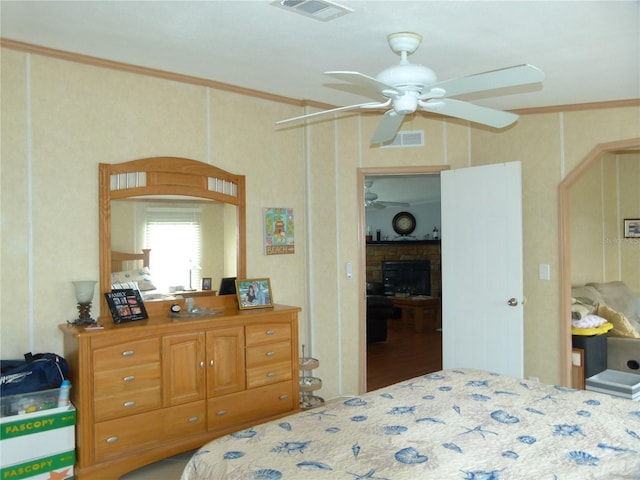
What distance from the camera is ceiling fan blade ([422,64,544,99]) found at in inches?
90.7

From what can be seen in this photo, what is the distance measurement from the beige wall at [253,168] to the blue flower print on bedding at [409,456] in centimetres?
227

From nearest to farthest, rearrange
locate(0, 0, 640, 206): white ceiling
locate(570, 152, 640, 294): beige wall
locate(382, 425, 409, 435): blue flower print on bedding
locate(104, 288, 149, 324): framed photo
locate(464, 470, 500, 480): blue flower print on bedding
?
locate(464, 470, 500, 480): blue flower print on bedding < locate(382, 425, 409, 435): blue flower print on bedding < locate(0, 0, 640, 206): white ceiling < locate(104, 288, 149, 324): framed photo < locate(570, 152, 640, 294): beige wall

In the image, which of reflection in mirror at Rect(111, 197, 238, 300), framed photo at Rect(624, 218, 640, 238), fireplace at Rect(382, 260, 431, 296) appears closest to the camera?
reflection in mirror at Rect(111, 197, 238, 300)

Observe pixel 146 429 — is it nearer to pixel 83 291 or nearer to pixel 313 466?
pixel 83 291

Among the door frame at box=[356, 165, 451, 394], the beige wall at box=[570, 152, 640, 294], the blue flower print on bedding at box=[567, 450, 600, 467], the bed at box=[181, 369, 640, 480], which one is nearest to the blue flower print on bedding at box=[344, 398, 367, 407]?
the bed at box=[181, 369, 640, 480]

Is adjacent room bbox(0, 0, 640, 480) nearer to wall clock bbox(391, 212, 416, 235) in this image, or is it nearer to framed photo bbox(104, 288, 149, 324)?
framed photo bbox(104, 288, 149, 324)

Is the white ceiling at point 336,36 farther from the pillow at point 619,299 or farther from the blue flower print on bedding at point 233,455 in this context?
the pillow at point 619,299

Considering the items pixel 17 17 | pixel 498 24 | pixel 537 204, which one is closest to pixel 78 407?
pixel 17 17

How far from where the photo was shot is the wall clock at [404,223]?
33.2ft

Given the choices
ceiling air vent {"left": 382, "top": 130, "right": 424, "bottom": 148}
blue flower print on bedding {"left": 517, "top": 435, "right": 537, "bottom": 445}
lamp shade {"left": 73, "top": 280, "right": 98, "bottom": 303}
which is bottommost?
blue flower print on bedding {"left": 517, "top": 435, "right": 537, "bottom": 445}

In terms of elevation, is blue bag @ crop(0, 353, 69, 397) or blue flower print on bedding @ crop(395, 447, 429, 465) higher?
blue bag @ crop(0, 353, 69, 397)

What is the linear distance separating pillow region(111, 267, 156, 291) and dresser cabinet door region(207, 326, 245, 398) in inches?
21.6

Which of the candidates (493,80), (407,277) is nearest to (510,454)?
(493,80)

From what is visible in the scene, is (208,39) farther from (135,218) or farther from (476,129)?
(476,129)
